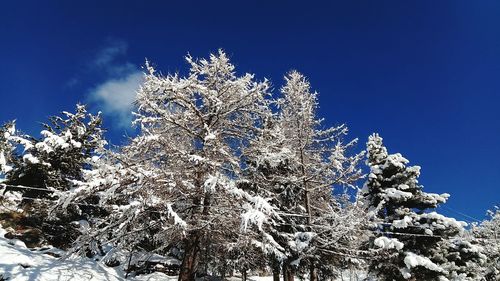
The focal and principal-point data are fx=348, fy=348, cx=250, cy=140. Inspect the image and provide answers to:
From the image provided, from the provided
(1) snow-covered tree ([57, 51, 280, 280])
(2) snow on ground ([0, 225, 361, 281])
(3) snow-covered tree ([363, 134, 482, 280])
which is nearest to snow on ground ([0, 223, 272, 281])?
(2) snow on ground ([0, 225, 361, 281])

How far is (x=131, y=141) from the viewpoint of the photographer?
11.7 m

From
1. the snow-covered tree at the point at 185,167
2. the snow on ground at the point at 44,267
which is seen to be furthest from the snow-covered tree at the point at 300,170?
the snow on ground at the point at 44,267

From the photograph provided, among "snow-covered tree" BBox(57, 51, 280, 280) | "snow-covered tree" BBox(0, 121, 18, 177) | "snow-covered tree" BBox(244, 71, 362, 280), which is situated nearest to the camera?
"snow-covered tree" BBox(57, 51, 280, 280)

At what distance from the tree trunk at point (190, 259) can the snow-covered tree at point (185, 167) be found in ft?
0.09

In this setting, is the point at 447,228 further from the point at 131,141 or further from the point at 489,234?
the point at 489,234

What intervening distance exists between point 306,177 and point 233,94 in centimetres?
494

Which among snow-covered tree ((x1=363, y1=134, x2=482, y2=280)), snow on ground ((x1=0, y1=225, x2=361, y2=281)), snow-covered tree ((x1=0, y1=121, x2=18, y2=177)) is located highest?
snow-covered tree ((x1=0, y1=121, x2=18, y2=177))

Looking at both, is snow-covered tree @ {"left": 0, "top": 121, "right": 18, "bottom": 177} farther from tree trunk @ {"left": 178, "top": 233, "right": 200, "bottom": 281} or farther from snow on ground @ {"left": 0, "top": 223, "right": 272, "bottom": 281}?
tree trunk @ {"left": 178, "top": 233, "right": 200, "bottom": 281}

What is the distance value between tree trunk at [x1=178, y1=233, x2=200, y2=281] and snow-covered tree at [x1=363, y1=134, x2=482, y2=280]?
702 cm

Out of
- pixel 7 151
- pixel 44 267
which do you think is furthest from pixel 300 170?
pixel 7 151

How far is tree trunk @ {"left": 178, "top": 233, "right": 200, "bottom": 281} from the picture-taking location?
33.3 ft

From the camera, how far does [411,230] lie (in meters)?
15.0

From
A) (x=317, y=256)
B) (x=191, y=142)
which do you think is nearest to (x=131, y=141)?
(x=191, y=142)

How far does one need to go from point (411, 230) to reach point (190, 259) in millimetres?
9922
